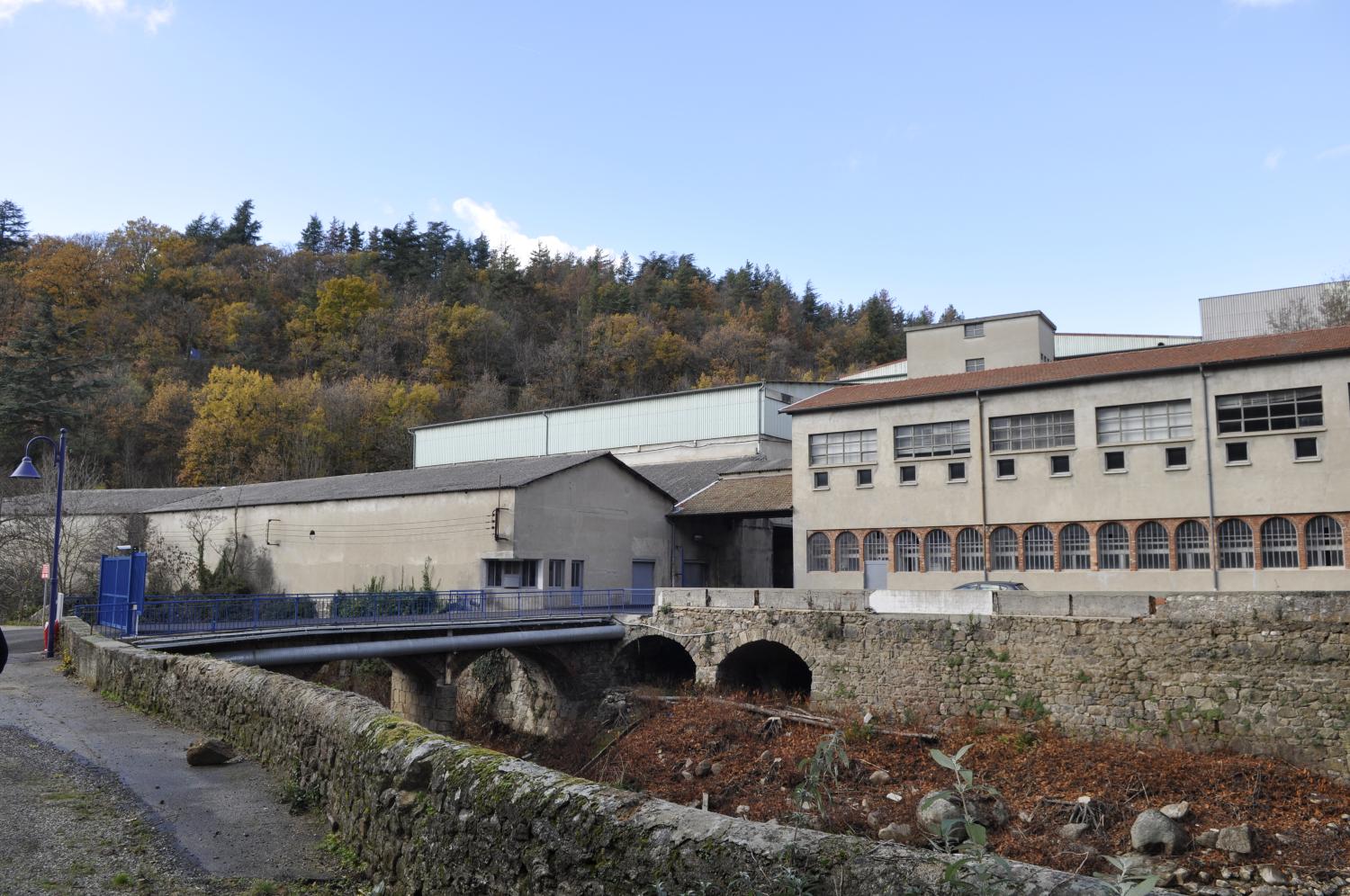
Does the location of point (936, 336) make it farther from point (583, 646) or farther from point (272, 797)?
point (272, 797)

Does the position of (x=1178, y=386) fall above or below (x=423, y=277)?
→ below

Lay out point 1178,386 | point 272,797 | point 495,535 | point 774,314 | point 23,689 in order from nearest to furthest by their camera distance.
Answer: point 272,797
point 23,689
point 1178,386
point 495,535
point 774,314

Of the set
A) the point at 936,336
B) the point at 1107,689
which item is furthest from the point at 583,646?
the point at 936,336

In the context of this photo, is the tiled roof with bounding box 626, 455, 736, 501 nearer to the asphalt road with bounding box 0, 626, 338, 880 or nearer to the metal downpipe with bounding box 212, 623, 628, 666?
the metal downpipe with bounding box 212, 623, 628, 666

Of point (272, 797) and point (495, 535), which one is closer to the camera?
point (272, 797)

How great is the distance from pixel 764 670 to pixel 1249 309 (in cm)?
3328

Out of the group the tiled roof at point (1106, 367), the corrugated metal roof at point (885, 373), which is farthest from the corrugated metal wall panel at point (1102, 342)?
the tiled roof at point (1106, 367)

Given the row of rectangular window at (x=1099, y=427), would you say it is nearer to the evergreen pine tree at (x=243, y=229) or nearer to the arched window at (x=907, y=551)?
the arched window at (x=907, y=551)

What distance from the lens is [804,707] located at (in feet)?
81.8

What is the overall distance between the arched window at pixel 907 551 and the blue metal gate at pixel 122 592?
67.5 feet

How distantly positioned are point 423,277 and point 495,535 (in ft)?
205

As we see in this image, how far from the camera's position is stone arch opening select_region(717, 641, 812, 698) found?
1056 inches

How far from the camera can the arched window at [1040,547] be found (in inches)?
1086

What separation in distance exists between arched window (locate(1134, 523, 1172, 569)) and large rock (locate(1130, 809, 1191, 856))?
36.7 ft
